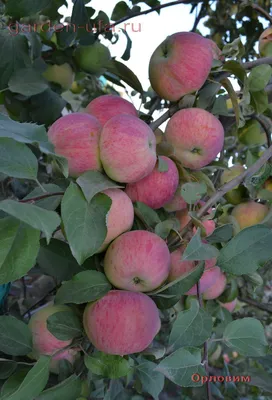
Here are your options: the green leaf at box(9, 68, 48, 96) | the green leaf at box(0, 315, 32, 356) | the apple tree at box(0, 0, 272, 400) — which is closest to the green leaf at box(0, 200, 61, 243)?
the apple tree at box(0, 0, 272, 400)

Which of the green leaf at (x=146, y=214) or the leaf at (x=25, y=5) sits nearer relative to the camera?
the green leaf at (x=146, y=214)

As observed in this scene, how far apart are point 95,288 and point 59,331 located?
0.07 metres

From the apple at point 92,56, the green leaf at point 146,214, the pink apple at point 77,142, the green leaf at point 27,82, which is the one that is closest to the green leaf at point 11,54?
the green leaf at point 27,82

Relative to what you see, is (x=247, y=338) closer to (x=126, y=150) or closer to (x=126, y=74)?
(x=126, y=150)

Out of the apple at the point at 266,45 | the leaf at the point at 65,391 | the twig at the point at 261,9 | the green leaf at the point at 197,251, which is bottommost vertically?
the leaf at the point at 65,391

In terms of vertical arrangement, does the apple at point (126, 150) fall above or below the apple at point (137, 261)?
above

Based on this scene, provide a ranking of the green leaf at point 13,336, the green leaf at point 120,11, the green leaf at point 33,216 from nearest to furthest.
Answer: the green leaf at point 33,216 → the green leaf at point 13,336 → the green leaf at point 120,11

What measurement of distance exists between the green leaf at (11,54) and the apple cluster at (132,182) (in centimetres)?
29

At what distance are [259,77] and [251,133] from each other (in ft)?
0.58

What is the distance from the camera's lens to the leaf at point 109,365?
0.52 m

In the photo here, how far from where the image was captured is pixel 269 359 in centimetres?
86

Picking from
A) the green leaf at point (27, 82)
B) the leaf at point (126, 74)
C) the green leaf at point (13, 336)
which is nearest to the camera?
the green leaf at point (13, 336)

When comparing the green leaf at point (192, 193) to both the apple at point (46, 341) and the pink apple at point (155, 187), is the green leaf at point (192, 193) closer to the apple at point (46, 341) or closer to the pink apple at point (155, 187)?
the pink apple at point (155, 187)

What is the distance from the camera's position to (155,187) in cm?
55
